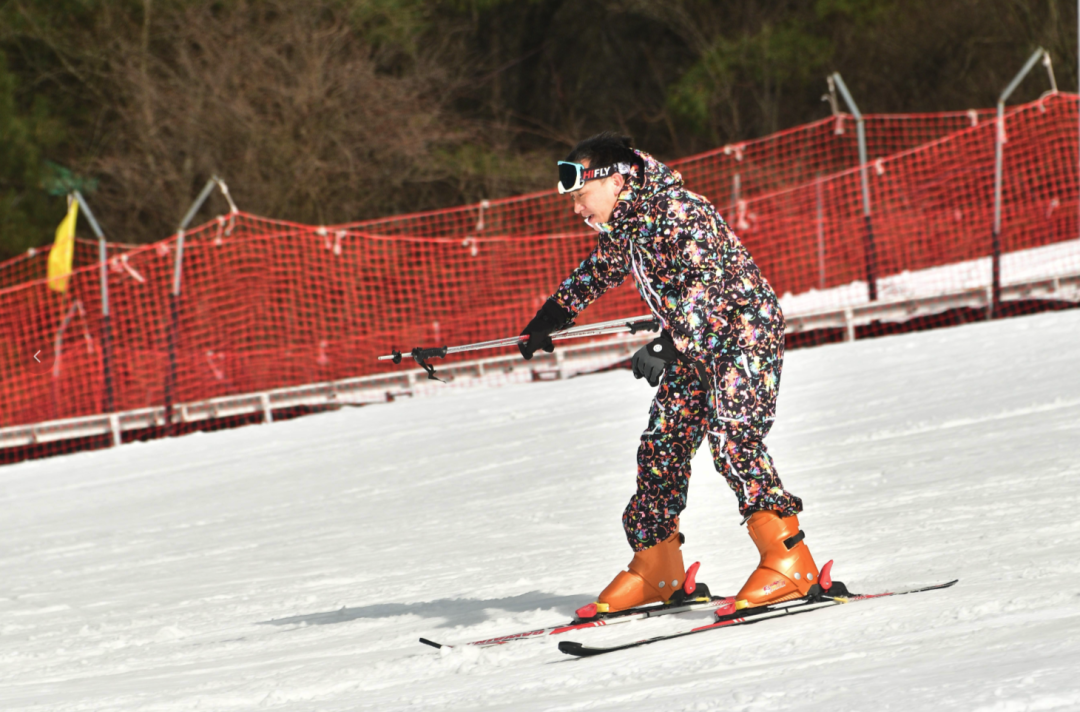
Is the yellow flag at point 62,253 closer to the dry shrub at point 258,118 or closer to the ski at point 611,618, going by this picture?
the dry shrub at point 258,118

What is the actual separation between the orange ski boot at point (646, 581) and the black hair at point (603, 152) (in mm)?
1100

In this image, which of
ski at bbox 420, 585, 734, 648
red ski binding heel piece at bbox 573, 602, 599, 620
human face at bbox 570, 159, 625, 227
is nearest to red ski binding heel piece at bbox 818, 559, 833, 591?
ski at bbox 420, 585, 734, 648

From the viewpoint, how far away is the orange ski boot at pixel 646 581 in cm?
372

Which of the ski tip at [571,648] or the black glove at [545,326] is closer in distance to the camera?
the ski tip at [571,648]

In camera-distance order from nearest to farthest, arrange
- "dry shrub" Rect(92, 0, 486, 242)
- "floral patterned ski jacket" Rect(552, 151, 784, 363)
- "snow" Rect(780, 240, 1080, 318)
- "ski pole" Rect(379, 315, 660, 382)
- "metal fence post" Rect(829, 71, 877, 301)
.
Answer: "floral patterned ski jacket" Rect(552, 151, 784, 363)
"ski pole" Rect(379, 315, 660, 382)
"metal fence post" Rect(829, 71, 877, 301)
"snow" Rect(780, 240, 1080, 318)
"dry shrub" Rect(92, 0, 486, 242)

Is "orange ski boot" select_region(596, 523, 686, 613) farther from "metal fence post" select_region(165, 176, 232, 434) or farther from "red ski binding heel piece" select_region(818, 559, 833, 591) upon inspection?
"metal fence post" select_region(165, 176, 232, 434)

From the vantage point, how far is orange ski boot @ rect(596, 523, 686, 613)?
12.2 ft

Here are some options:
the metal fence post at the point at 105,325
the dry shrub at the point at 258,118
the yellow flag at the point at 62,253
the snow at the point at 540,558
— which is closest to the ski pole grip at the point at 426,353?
the snow at the point at 540,558

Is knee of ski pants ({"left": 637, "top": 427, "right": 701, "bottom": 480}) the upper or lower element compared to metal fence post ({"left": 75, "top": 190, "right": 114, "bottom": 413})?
lower

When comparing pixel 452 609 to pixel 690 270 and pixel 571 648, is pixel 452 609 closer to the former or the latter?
pixel 571 648

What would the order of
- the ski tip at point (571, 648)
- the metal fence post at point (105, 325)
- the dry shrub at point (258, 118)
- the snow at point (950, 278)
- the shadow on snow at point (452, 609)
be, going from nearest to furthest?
the ski tip at point (571, 648) < the shadow on snow at point (452, 609) < the metal fence post at point (105, 325) < the snow at point (950, 278) < the dry shrub at point (258, 118)

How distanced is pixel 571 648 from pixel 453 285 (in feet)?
40.7

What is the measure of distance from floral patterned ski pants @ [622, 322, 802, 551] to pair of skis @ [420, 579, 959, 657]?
0.73 feet

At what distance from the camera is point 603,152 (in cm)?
360
